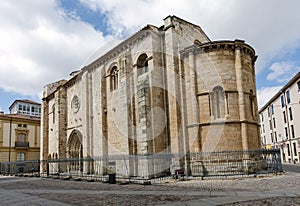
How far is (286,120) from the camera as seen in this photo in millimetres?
35062

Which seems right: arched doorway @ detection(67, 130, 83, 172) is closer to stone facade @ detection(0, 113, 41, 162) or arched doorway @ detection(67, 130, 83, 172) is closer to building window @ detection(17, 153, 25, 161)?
stone facade @ detection(0, 113, 41, 162)

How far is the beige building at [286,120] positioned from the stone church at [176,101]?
18.3 m

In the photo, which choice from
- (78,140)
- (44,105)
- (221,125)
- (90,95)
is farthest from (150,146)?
(44,105)

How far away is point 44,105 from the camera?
97.8 feet

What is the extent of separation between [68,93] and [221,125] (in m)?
17.0

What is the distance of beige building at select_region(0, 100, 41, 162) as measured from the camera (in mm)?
32938

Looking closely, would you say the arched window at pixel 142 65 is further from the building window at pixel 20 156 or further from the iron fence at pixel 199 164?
the building window at pixel 20 156

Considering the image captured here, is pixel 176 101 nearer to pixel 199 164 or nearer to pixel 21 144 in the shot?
pixel 199 164

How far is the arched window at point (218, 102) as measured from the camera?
14297 mm

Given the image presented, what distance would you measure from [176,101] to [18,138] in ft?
90.5

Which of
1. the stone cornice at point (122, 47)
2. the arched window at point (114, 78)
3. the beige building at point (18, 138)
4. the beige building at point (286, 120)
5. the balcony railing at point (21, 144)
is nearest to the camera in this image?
the stone cornice at point (122, 47)

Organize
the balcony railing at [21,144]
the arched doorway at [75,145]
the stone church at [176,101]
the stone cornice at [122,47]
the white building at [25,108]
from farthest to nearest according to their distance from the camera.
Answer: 1. the white building at [25,108]
2. the balcony railing at [21,144]
3. the arched doorway at [75,145]
4. the stone cornice at [122,47]
5. the stone church at [176,101]

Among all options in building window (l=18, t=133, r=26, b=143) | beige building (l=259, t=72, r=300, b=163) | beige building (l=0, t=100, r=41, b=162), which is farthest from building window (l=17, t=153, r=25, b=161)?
beige building (l=259, t=72, r=300, b=163)

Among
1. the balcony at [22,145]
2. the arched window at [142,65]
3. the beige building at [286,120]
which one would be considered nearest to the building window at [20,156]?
the balcony at [22,145]
